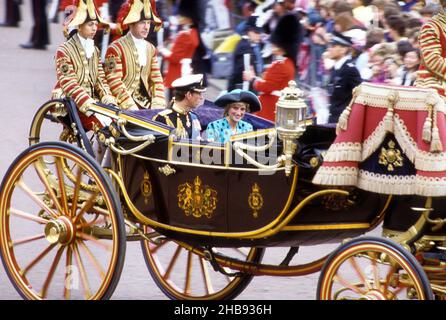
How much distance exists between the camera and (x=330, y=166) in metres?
6.09

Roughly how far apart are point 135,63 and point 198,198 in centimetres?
179

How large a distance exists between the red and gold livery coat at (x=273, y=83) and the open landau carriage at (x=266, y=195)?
8.21ft

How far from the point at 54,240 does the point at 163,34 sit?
815cm

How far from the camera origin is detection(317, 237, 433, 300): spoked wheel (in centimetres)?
579

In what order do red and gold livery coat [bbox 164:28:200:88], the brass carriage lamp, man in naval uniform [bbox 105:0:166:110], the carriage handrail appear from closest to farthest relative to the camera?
the brass carriage lamp < the carriage handrail < man in naval uniform [bbox 105:0:166:110] < red and gold livery coat [bbox 164:28:200:88]

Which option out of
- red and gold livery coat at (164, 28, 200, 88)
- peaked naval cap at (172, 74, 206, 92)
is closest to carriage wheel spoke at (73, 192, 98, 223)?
peaked naval cap at (172, 74, 206, 92)

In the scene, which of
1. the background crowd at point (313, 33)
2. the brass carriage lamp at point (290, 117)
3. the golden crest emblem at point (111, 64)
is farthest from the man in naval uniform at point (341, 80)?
the brass carriage lamp at point (290, 117)

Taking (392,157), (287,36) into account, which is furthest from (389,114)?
(287,36)

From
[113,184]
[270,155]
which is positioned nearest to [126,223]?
[113,184]

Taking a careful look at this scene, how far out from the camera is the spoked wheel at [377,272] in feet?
19.0

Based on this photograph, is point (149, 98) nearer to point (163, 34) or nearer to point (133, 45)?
point (133, 45)

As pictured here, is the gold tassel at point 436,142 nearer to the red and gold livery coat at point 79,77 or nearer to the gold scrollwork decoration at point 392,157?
the gold scrollwork decoration at point 392,157

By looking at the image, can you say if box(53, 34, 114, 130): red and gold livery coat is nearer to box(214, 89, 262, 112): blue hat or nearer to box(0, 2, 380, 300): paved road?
box(214, 89, 262, 112): blue hat

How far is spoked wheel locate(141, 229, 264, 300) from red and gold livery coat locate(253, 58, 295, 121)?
2.16m
